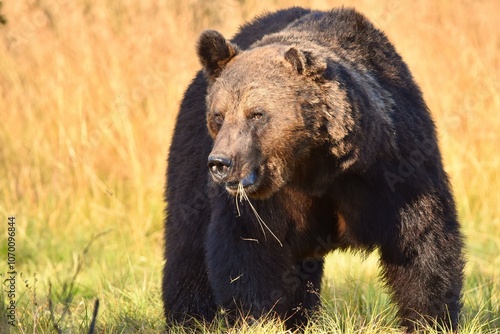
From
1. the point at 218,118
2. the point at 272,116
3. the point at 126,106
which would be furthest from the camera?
the point at 126,106

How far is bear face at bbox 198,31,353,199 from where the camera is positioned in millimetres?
4621

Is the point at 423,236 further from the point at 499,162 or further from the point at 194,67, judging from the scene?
the point at 194,67

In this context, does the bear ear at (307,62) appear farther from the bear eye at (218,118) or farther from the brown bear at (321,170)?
the bear eye at (218,118)

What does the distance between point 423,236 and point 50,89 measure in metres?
6.03

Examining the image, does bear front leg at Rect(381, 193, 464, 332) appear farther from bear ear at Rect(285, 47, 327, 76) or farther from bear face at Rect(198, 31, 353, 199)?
bear ear at Rect(285, 47, 327, 76)

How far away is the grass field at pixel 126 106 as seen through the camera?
9.18 metres

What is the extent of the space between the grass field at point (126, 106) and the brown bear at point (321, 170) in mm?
3299

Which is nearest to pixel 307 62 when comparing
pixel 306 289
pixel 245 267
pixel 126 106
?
pixel 245 267

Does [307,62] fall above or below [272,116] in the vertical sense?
above

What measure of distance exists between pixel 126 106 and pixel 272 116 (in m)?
5.47

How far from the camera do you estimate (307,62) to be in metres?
4.73

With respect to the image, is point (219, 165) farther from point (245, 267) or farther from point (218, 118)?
point (245, 267)

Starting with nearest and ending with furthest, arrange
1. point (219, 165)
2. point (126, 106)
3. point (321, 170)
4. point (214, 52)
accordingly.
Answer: point (219, 165) → point (321, 170) → point (214, 52) → point (126, 106)

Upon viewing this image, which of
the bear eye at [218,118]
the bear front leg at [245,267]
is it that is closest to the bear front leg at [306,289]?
the bear front leg at [245,267]
